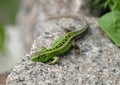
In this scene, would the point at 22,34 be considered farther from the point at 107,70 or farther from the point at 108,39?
the point at 107,70

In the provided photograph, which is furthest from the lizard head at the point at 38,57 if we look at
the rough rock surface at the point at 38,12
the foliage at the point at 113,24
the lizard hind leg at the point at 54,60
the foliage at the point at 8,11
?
the foliage at the point at 8,11

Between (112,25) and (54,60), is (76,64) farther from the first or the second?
(112,25)

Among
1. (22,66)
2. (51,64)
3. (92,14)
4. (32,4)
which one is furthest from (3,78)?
(32,4)

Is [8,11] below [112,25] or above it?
above

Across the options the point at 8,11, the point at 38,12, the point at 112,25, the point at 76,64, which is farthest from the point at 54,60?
the point at 8,11

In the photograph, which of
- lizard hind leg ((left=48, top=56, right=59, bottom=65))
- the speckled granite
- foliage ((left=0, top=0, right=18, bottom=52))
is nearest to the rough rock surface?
the speckled granite

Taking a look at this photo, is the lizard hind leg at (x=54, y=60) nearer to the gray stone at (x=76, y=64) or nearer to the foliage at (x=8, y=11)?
the gray stone at (x=76, y=64)

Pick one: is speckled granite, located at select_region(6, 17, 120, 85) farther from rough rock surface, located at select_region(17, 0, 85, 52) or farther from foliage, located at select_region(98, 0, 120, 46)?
rough rock surface, located at select_region(17, 0, 85, 52)
